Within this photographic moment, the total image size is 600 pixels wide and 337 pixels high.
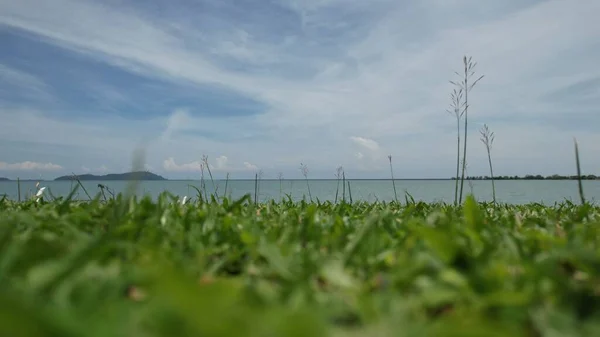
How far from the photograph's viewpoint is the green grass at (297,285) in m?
0.69

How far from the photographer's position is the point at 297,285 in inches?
41.0

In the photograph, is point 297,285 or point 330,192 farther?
point 330,192

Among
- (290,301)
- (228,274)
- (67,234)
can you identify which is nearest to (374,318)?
(290,301)

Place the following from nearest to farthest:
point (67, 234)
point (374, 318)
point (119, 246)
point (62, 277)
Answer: point (374, 318) → point (62, 277) → point (119, 246) → point (67, 234)

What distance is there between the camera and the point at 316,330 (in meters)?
0.66

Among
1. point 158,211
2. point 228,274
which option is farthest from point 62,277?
point 158,211

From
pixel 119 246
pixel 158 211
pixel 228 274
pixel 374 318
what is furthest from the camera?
pixel 158 211

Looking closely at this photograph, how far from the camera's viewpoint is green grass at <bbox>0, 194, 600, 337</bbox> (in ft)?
2.25

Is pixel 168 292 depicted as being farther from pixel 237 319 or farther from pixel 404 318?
pixel 404 318

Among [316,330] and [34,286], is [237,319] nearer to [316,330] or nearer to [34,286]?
[316,330]

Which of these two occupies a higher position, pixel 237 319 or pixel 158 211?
pixel 158 211

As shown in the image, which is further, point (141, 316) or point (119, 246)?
point (119, 246)

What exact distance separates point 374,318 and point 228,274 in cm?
65

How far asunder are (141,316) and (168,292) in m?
0.11
